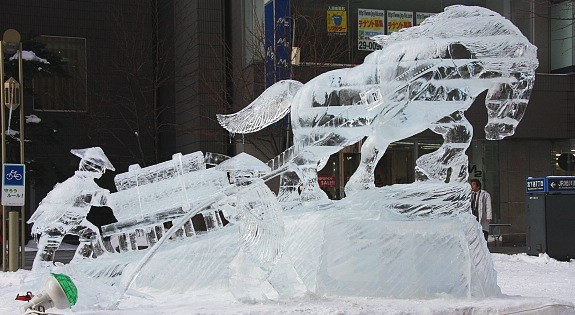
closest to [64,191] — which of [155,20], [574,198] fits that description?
[574,198]

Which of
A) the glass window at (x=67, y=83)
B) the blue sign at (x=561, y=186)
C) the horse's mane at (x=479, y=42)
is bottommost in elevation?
the blue sign at (x=561, y=186)

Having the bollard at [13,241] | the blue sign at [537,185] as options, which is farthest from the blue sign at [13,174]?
the blue sign at [537,185]

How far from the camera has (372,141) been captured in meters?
7.45

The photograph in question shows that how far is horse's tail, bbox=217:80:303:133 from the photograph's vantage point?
782 cm

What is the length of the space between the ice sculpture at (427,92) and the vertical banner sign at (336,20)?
39.6 ft

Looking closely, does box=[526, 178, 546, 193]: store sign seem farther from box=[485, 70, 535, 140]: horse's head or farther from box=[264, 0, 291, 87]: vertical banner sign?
box=[485, 70, 535, 140]: horse's head

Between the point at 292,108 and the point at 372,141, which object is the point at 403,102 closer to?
the point at 372,141

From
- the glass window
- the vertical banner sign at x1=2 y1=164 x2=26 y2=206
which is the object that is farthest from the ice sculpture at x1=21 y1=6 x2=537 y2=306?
Answer: the glass window

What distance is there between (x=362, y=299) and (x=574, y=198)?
8822 millimetres

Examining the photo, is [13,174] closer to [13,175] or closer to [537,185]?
[13,175]

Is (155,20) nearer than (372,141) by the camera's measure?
No

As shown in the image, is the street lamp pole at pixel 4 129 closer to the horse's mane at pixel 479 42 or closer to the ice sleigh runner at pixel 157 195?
the ice sleigh runner at pixel 157 195

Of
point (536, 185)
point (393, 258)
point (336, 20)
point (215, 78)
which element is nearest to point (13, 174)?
point (215, 78)

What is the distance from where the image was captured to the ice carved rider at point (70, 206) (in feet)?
25.5
